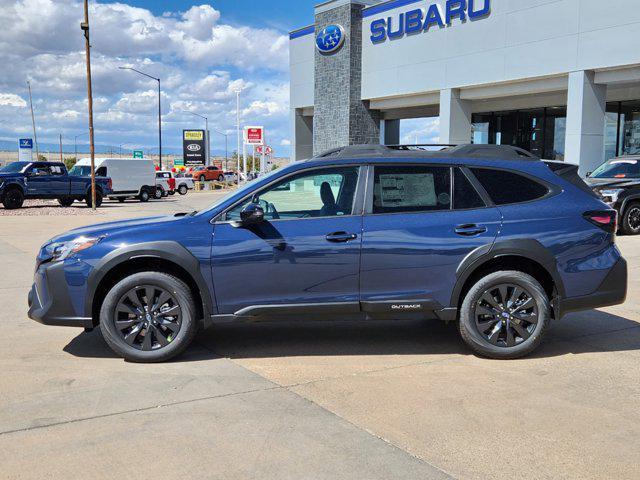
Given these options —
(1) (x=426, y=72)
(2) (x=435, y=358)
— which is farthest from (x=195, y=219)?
(1) (x=426, y=72)

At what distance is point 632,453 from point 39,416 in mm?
3645

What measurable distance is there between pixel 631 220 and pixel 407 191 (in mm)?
11560

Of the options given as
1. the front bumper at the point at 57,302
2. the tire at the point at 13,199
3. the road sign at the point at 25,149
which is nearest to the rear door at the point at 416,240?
the front bumper at the point at 57,302

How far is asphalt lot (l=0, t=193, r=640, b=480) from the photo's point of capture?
3477 mm

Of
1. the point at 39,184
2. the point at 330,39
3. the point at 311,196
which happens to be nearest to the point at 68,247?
the point at 311,196

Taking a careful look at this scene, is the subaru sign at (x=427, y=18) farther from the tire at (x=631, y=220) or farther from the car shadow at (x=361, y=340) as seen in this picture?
the car shadow at (x=361, y=340)

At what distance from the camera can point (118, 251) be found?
16.9 ft

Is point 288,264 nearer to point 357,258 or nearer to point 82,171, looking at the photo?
point 357,258

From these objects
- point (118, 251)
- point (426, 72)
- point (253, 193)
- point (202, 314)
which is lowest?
point (202, 314)

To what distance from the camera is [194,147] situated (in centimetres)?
7331

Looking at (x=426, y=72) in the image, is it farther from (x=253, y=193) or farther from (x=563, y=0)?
(x=253, y=193)

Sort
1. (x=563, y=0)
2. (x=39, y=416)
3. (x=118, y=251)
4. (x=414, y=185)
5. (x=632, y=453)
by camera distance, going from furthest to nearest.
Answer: (x=563, y=0) < (x=414, y=185) < (x=118, y=251) < (x=39, y=416) < (x=632, y=453)

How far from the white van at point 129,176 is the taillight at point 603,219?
2987 cm

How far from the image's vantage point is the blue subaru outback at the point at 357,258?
5191 millimetres
